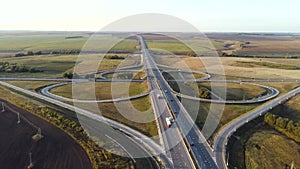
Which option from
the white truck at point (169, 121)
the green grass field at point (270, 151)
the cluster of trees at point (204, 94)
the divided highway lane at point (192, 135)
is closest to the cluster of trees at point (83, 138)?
the divided highway lane at point (192, 135)

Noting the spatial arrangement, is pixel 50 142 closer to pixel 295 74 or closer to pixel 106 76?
pixel 106 76

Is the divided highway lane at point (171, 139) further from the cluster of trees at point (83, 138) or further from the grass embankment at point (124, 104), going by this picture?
the cluster of trees at point (83, 138)

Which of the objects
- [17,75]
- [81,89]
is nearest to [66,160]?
[81,89]

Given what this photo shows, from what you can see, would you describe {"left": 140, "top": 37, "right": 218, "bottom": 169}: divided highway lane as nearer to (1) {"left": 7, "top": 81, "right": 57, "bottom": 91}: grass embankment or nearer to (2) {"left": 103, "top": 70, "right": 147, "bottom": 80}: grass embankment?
→ (2) {"left": 103, "top": 70, "right": 147, "bottom": 80}: grass embankment

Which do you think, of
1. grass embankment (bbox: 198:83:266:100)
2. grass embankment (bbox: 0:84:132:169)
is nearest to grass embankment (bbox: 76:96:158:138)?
grass embankment (bbox: 0:84:132:169)

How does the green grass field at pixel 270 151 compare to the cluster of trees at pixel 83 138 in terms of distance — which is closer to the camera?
the cluster of trees at pixel 83 138

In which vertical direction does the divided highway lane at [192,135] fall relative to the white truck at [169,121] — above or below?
below

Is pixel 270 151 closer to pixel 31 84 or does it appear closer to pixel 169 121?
pixel 169 121
